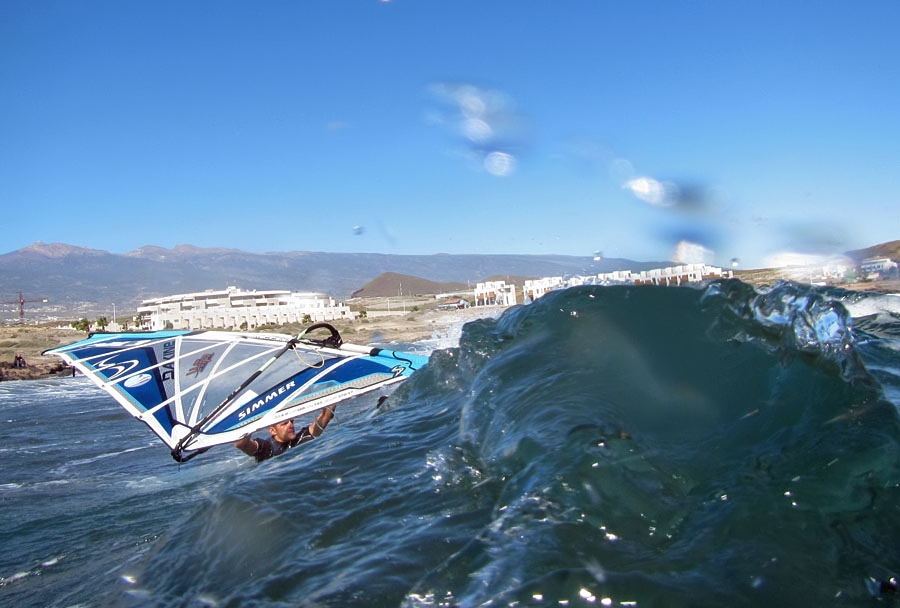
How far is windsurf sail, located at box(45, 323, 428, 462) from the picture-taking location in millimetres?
10055

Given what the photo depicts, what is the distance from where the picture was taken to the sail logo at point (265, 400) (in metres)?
10.1

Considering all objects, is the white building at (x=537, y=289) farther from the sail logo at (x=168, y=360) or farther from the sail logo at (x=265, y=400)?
the sail logo at (x=168, y=360)

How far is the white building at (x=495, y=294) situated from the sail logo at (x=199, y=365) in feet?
106

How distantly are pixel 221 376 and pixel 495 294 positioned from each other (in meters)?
39.3

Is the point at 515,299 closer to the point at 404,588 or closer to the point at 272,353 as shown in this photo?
the point at 272,353

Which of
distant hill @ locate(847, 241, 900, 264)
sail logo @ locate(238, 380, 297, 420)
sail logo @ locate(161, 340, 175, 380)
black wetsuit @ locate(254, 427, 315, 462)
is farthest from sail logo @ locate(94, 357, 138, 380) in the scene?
distant hill @ locate(847, 241, 900, 264)

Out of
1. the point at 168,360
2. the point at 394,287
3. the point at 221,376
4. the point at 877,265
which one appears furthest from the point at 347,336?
the point at 394,287

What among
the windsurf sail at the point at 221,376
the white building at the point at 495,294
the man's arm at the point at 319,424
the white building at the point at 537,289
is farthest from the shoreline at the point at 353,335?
the man's arm at the point at 319,424

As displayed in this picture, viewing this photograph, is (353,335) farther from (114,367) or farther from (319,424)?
(319,424)

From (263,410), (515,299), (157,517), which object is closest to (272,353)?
(263,410)

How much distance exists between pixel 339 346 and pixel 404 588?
30.1ft

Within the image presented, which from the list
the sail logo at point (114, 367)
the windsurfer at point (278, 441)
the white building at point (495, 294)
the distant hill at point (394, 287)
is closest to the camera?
the windsurfer at point (278, 441)

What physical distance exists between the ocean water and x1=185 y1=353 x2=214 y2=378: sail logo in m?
6.21

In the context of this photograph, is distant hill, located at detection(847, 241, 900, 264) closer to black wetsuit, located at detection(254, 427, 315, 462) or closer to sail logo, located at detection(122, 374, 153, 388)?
black wetsuit, located at detection(254, 427, 315, 462)
